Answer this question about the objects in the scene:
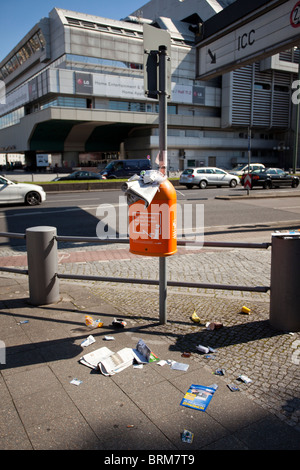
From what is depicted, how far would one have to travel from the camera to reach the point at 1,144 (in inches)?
2928

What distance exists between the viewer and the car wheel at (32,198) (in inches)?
670

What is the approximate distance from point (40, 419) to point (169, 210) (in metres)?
2.18

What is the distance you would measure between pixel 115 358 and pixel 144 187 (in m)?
1.69

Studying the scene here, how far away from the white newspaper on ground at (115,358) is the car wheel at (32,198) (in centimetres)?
1438

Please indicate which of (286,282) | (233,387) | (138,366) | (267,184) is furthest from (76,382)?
(267,184)

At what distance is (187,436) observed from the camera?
254 cm

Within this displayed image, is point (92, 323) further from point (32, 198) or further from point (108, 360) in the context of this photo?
point (32, 198)

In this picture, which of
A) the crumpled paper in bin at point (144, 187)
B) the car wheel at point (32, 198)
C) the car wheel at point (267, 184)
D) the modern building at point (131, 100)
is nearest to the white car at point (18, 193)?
the car wheel at point (32, 198)

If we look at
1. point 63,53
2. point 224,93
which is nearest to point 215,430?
point 63,53

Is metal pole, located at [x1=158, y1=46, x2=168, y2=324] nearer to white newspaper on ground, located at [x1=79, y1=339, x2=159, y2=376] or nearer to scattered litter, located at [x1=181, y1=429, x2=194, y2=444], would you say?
white newspaper on ground, located at [x1=79, y1=339, x2=159, y2=376]

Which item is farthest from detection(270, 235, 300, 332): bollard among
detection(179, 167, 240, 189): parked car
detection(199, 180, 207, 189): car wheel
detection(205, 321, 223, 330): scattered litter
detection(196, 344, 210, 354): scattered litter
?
detection(199, 180, 207, 189): car wheel

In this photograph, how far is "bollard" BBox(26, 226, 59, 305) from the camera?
4929 mm

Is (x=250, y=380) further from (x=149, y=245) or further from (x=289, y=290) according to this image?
(x=149, y=245)

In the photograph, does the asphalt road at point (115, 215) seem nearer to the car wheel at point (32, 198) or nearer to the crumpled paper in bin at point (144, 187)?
the car wheel at point (32, 198)
